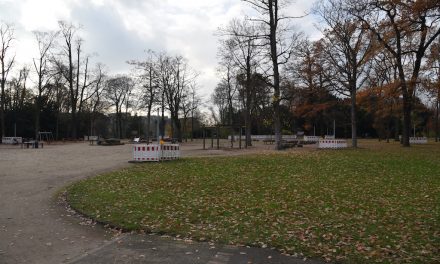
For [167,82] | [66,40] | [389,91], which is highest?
[66,40]

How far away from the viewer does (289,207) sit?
9.72 metres

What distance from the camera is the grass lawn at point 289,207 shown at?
22.5 feet

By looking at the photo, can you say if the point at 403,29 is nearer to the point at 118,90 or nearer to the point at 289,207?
the point at 289,207

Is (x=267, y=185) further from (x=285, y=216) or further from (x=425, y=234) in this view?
(x=425, y=234)

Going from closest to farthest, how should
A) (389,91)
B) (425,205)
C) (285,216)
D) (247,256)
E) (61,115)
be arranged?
1. (247,256)
2. (285,216)
3. (425,205)
4. (389,91)
5. (61,115)

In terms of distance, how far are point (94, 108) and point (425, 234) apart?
71043 millimetres

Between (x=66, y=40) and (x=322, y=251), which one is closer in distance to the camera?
(x=322, y=251)

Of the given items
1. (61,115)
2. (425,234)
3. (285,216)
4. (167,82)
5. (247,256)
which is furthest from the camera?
(61,115)

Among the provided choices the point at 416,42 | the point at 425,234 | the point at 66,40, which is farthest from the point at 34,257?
the point at 66,40

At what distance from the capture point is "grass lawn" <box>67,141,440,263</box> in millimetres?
6844

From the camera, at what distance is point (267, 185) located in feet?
43.1

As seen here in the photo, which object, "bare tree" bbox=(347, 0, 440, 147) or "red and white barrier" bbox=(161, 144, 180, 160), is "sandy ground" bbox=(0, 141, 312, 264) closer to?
"red and white barrier" bbox=(161, 144, 180, 160)

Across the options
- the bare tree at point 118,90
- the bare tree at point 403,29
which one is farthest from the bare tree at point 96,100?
the bare tree at point 403,29

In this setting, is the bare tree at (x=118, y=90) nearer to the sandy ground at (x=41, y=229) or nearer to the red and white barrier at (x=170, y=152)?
the red and white barrier at (x=170, y=152)
